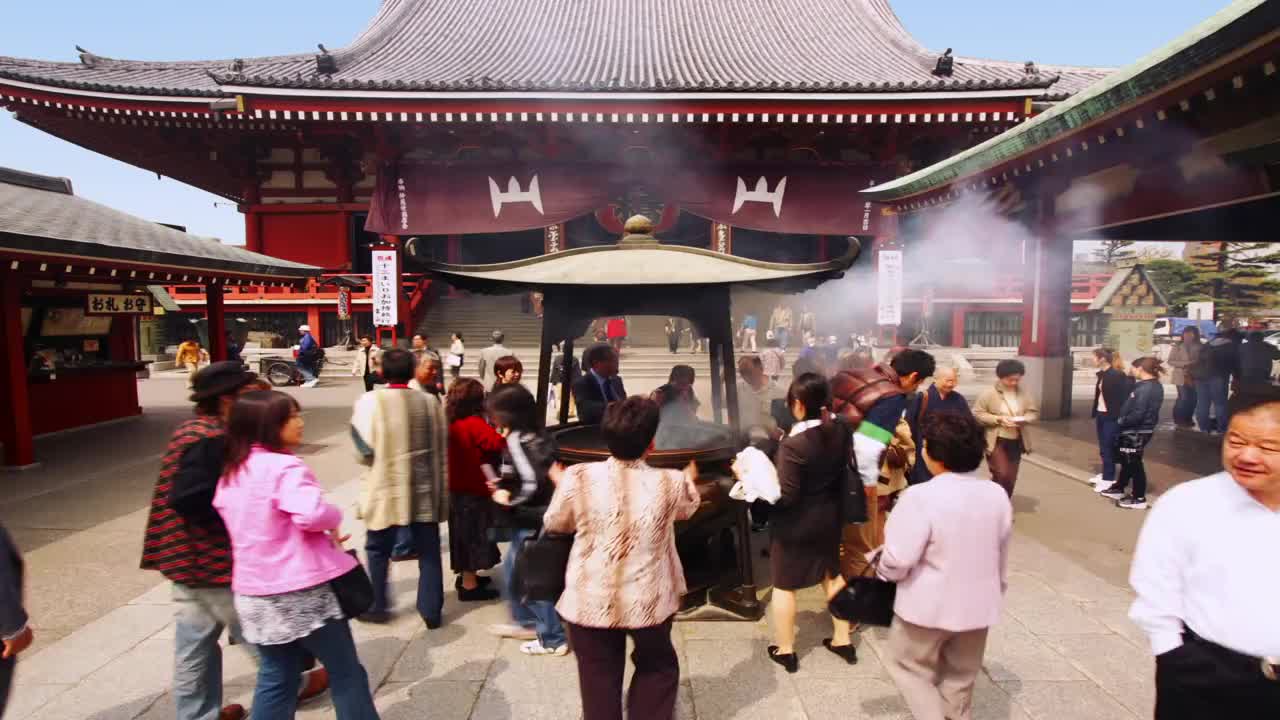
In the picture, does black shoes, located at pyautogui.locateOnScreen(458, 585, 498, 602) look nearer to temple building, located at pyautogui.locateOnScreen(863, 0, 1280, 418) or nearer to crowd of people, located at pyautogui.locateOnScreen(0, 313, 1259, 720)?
crowd of people, located at pyautogui.locateOnScreen(0, 313, 1259, 720)

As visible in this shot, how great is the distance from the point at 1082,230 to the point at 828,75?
670 cm

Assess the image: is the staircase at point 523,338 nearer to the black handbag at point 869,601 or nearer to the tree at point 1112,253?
the black handbag at point 869,601

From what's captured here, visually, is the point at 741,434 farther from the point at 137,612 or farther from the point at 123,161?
the point at 123,161

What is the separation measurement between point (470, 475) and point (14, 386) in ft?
22.3

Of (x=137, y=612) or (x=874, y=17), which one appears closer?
(x=137, y=612)

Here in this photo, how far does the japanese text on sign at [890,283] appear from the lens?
38.2 ft

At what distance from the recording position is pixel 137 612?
370 centimetres

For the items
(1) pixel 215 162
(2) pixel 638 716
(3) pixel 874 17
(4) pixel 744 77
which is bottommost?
(2) pixel 638 716

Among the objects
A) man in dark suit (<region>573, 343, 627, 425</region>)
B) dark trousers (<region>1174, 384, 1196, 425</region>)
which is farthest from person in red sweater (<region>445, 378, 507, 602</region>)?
dark trousers (<region>1174, 384, 1196, 425</region>)

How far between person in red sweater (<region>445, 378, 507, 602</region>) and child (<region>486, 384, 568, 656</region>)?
7.5 inches

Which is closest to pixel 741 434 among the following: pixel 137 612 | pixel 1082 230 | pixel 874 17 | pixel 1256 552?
pixel 1256 552

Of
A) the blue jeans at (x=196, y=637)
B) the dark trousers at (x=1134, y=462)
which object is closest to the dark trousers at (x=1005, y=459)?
the dark trousers at (x=1134, y=462)

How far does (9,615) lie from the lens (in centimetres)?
185

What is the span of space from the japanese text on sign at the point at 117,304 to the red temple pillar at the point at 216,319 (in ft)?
2.75
